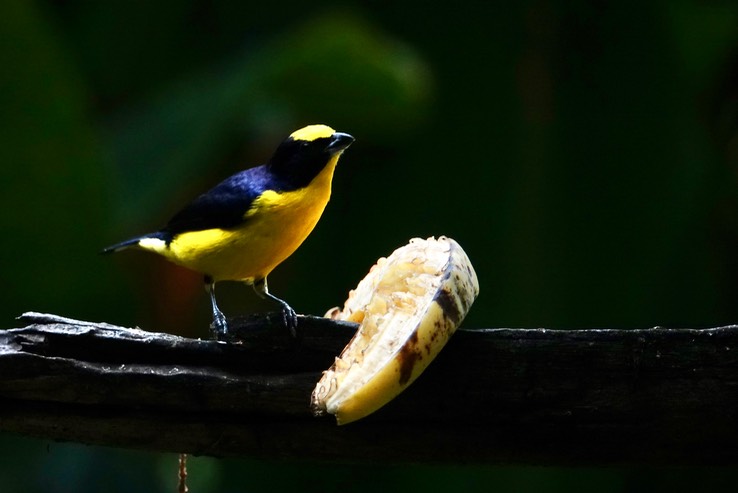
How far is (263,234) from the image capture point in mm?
2156

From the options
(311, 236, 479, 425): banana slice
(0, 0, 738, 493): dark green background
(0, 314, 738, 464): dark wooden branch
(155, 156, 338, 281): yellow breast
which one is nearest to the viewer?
(311, 236, 479, 425): banana slice

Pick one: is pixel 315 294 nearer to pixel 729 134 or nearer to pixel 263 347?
pixel 729 134

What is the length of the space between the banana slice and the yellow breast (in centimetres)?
50

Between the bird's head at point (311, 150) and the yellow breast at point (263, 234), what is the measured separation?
2cm

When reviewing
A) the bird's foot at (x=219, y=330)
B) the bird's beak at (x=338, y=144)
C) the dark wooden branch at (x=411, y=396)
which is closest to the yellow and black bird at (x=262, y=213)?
the bird's beak at (x=338, y=144)

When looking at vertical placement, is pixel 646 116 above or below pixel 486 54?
below

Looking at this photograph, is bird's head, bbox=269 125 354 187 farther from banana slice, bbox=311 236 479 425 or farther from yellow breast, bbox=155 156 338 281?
banana slice, bbox=311 236 479 425

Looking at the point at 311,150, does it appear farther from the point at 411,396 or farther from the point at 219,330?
the point at 411,396

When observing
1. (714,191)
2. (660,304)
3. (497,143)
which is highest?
(497,143)

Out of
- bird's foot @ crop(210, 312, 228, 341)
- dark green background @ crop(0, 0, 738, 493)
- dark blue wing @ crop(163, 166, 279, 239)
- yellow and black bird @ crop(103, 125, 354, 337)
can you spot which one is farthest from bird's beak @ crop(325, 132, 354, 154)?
dark green background @ crop(0, 0, 738, 493)

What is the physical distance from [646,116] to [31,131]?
6.92 feet

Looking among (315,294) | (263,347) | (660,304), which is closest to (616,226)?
(660,304)

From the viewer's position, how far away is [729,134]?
150 inches

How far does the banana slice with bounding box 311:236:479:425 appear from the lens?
4.93ft
